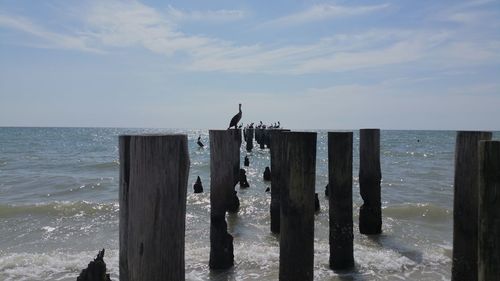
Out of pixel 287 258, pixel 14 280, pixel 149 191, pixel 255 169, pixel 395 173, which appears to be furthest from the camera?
pixel 255 169

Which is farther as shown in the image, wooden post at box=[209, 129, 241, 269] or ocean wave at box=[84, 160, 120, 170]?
ocean wave at box=[84, 160, 120, 170]

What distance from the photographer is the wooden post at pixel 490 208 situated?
4.09 m

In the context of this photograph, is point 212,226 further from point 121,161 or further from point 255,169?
point 255,169

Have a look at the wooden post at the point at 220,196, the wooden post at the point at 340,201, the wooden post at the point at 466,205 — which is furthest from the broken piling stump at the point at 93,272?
the wooden post at the point at 340,201

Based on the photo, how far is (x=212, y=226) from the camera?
805 cm

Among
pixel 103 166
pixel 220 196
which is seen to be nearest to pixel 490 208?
pixel 220 196

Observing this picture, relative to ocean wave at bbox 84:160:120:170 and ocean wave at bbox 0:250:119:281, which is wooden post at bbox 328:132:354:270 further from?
ocean wave at bbox 84:160:120:170

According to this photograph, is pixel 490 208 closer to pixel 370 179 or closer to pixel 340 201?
pixel 340 201

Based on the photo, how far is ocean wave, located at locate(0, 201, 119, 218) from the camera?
13375 millimetres

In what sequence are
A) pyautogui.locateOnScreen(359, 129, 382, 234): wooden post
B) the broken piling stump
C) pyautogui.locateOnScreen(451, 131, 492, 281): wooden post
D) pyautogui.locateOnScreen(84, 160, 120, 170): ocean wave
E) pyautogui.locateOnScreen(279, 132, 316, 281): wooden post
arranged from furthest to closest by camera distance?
pyautogui.locateOnScreen(84, 160, 120, 170): ocean wave, pyautogui.locateOnScreen(359, 129, 382, 234): wooden post, pyautogui.locateOnScreen(279, 132, 316, 281): wooden post, pyautogui.locateOnScreen(451, 131, 492, 281): wooden post, the broken piling stump

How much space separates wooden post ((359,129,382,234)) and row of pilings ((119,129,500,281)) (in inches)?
0.8

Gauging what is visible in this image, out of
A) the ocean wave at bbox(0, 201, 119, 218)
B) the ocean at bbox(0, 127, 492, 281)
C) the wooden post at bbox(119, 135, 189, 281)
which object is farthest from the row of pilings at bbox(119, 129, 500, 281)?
the ocean wave at bbox(0, 201, 119, 218)

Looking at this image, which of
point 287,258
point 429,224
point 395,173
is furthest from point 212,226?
point 395,173

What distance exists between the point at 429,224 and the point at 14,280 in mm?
8867
